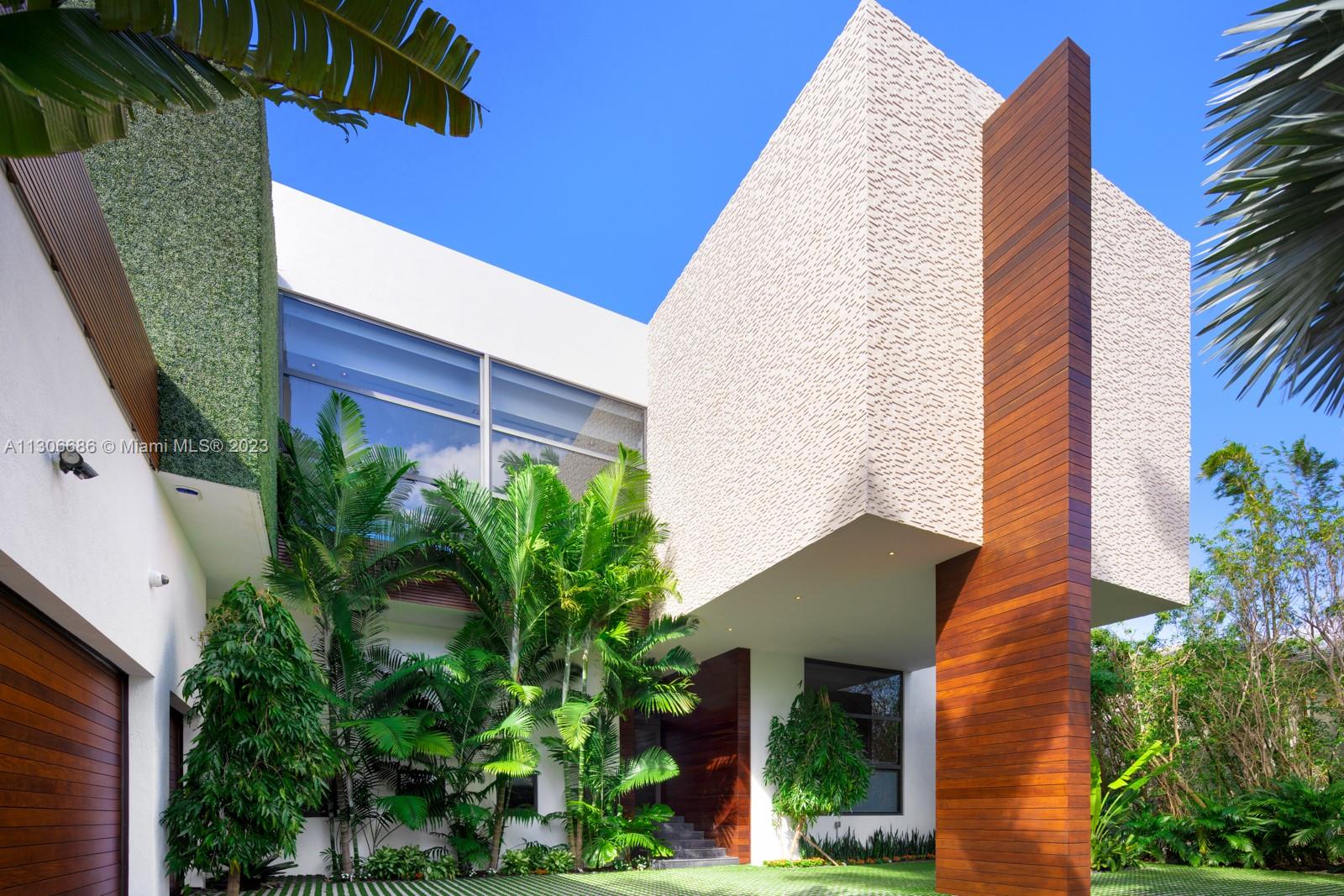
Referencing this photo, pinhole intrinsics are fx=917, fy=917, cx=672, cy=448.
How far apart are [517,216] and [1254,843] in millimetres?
23674

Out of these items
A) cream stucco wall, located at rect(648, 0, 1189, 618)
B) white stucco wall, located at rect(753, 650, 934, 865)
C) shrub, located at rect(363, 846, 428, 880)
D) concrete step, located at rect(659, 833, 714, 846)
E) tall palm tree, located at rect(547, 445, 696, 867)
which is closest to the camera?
cream stucco wall, located at rect(648, 0, 1189, 618)

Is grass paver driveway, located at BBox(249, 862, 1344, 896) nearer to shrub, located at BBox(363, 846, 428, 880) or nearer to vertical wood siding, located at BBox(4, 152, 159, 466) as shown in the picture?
shrub, located at BBox(363, 846, 428, 880)

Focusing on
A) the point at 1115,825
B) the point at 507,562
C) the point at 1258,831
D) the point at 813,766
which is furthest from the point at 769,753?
the point at 1258,831

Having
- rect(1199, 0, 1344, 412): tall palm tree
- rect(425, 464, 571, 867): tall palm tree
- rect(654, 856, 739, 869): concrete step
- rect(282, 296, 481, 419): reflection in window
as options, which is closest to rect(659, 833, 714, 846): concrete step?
rect(654, 856, 739, 869): concrete step

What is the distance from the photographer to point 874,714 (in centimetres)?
1556

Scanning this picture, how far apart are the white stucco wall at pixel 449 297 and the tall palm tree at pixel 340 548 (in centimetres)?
188

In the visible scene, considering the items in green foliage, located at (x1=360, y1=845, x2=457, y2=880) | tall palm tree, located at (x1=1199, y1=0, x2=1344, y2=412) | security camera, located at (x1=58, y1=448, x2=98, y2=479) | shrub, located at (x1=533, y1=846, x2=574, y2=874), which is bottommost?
shrub, located at (x1=533, y1=846, x2=574, y2=874)

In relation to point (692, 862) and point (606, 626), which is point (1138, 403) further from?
point (692, 862)

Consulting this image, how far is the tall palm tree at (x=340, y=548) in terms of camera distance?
10.2 meters

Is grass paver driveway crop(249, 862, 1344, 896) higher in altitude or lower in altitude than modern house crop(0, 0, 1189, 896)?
lower

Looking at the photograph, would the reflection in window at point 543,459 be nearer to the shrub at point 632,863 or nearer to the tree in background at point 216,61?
the shrub at point 632,863

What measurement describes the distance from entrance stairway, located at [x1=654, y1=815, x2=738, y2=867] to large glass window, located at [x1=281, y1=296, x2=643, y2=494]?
542 cm

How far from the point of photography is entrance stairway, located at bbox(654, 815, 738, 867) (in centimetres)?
1284

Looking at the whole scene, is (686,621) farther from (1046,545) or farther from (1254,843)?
(1254,843)
